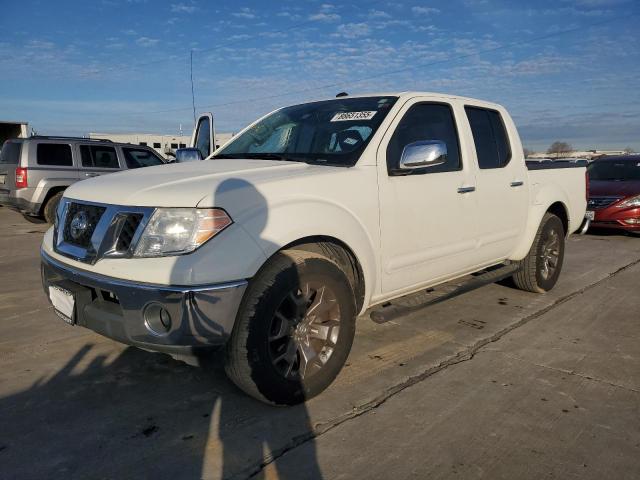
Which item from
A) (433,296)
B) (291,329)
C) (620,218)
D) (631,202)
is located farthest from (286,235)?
(631,202)

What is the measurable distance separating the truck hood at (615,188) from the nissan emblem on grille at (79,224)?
9.30 metres

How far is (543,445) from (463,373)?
2.84ft

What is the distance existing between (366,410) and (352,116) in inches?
79.3

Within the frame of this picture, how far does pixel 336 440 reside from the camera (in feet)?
8.52

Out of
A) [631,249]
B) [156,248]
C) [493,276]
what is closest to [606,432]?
Answer: [493,276]

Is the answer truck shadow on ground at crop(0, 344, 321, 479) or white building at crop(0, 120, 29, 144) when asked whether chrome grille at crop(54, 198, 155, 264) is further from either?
white building at crop(0, 120, 29, 144)

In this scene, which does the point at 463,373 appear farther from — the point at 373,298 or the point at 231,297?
the point at 231,297

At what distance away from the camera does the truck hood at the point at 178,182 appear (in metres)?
2.58

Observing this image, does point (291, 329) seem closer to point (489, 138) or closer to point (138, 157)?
point (489, 138)

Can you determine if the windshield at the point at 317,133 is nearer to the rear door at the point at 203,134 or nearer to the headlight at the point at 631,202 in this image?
the rear door at the point at 203,134

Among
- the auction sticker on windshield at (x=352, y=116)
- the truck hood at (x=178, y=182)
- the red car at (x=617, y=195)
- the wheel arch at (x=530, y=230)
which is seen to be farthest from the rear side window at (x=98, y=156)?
the red car at (x=617, y=195)

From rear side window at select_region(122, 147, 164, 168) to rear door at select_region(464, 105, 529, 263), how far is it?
8.37 meters

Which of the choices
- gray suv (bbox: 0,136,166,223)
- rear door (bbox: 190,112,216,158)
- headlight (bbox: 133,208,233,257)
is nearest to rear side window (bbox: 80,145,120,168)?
gray suv (bbox: 0,136,166,223)

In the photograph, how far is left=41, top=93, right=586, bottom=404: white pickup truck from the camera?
248 cm
